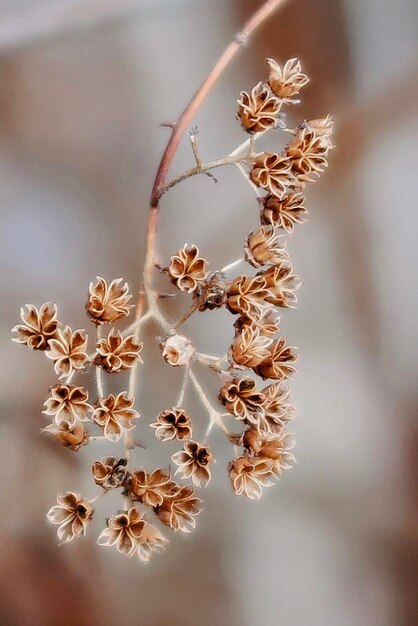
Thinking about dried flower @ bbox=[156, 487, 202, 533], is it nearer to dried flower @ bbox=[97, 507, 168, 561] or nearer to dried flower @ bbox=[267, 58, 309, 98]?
dried flower @ bbox=[97, 507, 168, 561]

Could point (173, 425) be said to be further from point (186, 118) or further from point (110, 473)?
point (186, 118)

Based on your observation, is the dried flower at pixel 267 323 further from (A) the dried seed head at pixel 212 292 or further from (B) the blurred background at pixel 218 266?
(B) the blurred background at pixel 218 266

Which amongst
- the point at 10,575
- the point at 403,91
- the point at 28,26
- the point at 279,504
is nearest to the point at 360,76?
the point at 403,91

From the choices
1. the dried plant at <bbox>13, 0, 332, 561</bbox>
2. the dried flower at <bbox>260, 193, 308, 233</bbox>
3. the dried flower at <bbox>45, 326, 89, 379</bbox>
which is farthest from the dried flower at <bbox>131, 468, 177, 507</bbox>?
the dried flower at <bbox>260, 193, 308, 233</bbox>

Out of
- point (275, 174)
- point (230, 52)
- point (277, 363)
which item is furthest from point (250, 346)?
point (230, 52)

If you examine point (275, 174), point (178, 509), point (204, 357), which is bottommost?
point (178, 509)
